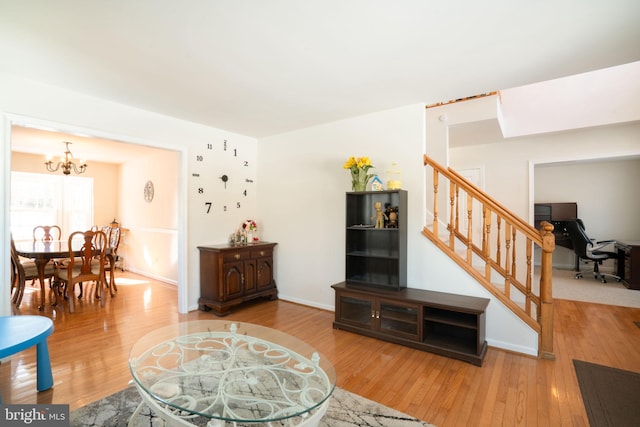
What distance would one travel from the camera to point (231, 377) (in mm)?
1752

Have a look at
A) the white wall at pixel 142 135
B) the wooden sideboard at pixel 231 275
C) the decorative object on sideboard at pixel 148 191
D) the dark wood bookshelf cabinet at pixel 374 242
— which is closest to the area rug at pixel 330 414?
the dark wood bookshelf cabinet at pixel 374 242

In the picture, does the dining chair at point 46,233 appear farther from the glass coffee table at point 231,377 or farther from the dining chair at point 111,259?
the glass coffee table at point 231,377

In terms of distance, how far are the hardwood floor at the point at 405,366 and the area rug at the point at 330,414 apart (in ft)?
0.33

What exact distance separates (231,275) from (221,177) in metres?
1.48

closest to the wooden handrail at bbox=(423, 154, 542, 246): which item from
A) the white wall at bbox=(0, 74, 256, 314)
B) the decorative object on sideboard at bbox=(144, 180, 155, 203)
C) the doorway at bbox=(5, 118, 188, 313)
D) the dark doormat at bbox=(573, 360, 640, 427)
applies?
the dark doormat at bbox=(573, 360, 640, 427)

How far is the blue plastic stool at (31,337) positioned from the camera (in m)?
1.94

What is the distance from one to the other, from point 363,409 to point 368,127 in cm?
300

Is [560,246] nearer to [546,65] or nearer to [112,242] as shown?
[546,65]

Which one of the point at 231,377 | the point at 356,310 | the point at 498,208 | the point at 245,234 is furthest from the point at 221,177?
the point at 498,208

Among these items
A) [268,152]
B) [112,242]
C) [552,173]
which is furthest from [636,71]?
[112,242]

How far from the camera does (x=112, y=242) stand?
5414 mm

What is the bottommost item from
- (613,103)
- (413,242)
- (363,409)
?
(363,409)

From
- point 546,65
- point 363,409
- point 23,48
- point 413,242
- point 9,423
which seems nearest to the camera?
point 9,423

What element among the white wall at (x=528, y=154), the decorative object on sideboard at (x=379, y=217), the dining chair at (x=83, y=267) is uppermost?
the white wall at (x=528, y=154)
